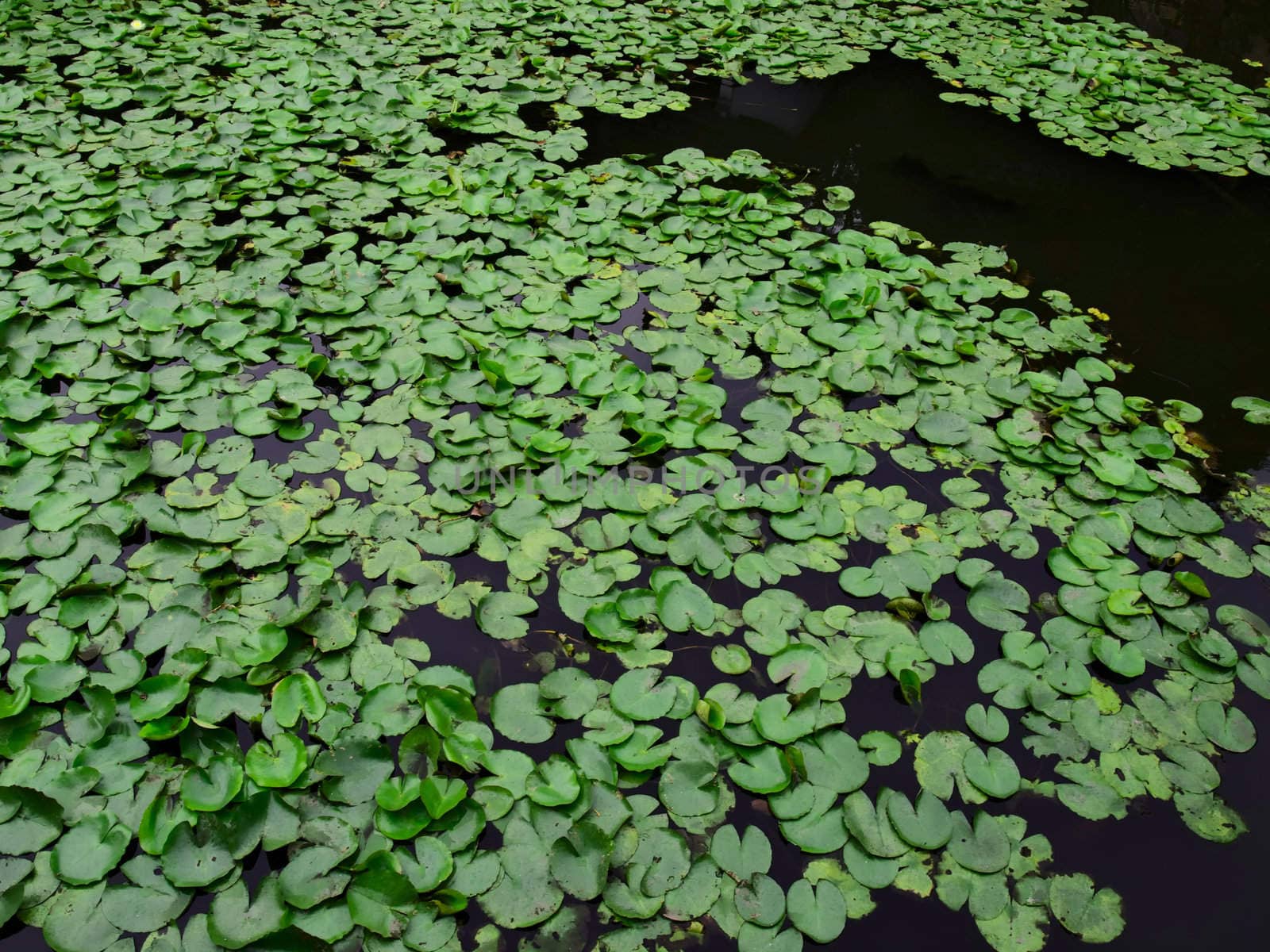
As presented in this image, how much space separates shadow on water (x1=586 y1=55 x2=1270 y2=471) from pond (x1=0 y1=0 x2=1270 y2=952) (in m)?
0.04

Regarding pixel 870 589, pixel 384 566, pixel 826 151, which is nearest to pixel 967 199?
pixel 826 151

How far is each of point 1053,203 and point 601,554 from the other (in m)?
3.73

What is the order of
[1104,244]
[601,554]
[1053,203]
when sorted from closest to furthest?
1. [601,554]
2. [1104,244]
3. [1053,203]

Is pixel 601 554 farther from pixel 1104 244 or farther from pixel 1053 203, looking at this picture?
pixel 1053 203

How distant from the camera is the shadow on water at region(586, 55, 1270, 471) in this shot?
3.64 metres

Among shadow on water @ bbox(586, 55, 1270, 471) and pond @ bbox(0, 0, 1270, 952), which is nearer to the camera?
pond @ bbox(0, 0, 1270, 952)

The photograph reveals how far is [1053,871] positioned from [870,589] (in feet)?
2.84

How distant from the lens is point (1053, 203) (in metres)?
4.58

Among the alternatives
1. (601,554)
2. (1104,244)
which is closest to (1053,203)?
(1104,244)

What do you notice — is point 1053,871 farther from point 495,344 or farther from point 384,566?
point 495,344

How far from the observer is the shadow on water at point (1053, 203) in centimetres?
364

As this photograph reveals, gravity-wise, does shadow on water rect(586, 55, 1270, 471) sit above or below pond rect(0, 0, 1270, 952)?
above

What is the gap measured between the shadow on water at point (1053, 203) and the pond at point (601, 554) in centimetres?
4

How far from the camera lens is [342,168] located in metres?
4.36
